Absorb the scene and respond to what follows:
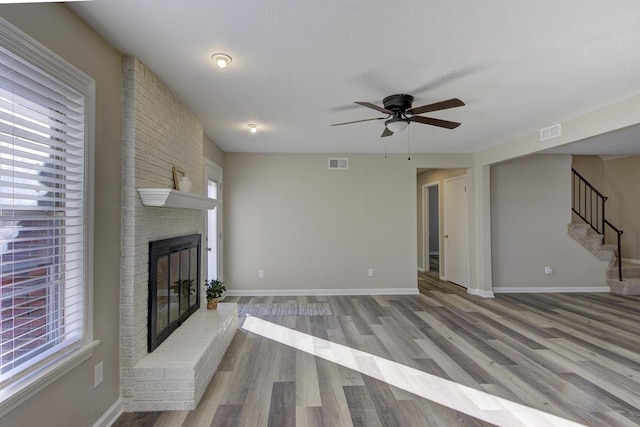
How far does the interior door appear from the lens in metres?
5.86

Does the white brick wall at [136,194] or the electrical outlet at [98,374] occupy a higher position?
the white brick wall at [136,194]

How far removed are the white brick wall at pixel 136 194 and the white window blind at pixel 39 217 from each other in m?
0.37

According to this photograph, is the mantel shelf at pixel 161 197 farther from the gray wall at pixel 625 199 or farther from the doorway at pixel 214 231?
the gray wall at pixel 625 199

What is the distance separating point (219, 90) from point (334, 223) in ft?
10.4

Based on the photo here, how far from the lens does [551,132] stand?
3.88m

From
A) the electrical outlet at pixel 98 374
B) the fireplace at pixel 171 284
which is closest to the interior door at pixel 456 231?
the fireplace at pixel 171 284

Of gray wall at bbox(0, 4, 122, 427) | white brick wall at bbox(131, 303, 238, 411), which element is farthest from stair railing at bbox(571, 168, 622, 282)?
gray wall at bbox(0, 4, 122, 427)

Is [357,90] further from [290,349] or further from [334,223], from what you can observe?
[334,223]

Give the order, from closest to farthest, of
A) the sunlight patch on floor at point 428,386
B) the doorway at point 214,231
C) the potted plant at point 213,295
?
the sunlight patch on floor at point 428,386 < the potted plant at point 213,295 < the doorway at point 214,231

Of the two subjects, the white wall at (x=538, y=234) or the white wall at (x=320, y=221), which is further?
the white wall at (x=538, y=234)

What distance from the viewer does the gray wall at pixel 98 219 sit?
1.53 metres

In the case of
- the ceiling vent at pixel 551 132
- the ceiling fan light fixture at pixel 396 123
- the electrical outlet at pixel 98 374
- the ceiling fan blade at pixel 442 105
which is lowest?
the electrical outlet at pixel 98 374

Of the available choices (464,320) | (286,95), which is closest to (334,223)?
(464,320)

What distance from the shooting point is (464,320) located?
13.6 feet
